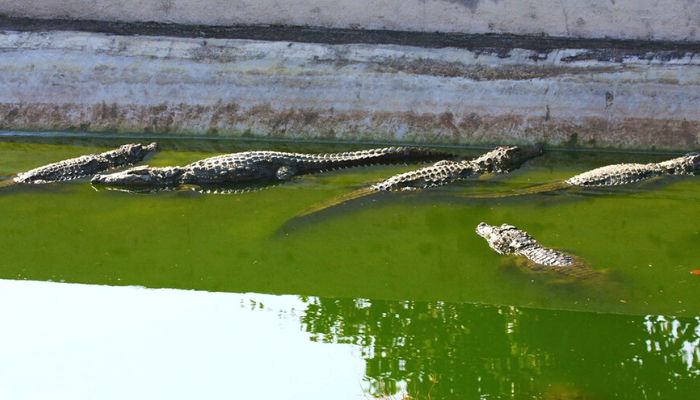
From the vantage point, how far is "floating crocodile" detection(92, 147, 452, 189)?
9328 millimetres

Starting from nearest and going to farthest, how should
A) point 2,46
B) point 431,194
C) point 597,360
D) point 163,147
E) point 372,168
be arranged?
point 597,360
point 431,194
point 372,168
point 163,147
point 2,46

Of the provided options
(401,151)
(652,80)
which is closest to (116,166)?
(401,151)

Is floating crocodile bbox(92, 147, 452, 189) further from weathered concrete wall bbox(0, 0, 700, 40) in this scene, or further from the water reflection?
the water reflection

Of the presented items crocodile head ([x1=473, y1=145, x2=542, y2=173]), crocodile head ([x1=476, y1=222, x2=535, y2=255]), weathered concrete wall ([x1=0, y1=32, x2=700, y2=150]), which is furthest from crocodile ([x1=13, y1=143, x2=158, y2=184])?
crocodile head ([x1=476, y1=222, x2=535, y2=255])

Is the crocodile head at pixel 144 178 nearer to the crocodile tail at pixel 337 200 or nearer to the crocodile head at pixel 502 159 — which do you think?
the crocodile tail at pixel 337 200

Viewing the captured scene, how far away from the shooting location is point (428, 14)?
1076 cm

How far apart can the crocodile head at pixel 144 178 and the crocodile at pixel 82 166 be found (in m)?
0.29

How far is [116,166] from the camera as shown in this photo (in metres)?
9.91

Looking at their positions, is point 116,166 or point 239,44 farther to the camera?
point 239,44

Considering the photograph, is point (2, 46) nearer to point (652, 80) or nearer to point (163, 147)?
point (163, 147)

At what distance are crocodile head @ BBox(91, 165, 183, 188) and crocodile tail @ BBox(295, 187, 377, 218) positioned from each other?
1.43m

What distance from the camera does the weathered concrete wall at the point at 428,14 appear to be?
1033 centimetres

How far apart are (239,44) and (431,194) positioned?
10.2ft

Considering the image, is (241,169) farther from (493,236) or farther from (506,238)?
(506,238)
